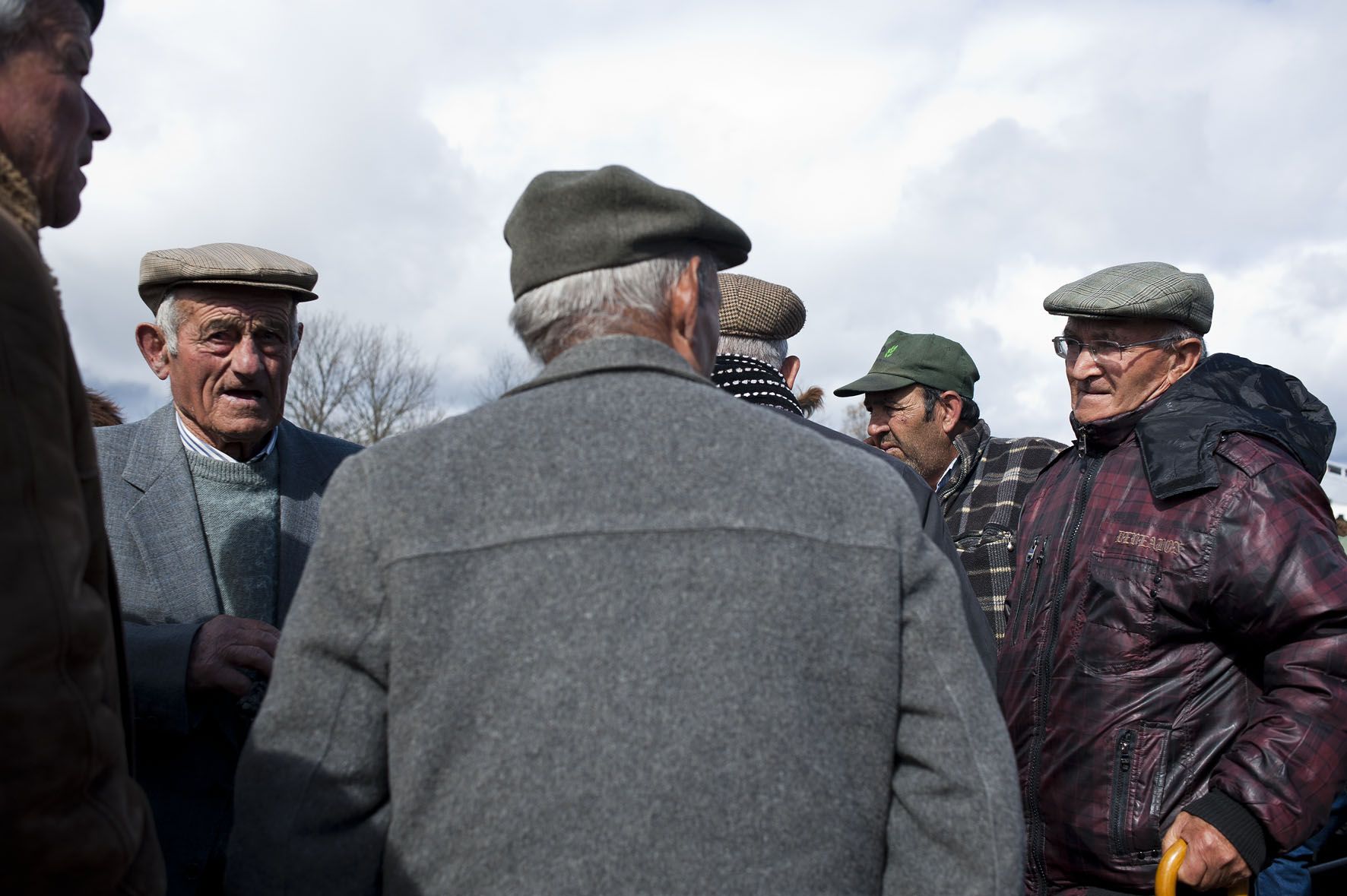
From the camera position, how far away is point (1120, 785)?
107 inches

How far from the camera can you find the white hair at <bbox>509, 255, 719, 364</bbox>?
172 centimetres

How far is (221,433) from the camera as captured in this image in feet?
9.62

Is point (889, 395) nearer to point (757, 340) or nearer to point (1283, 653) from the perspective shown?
point (757, 340)

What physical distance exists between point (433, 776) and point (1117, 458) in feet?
7.47

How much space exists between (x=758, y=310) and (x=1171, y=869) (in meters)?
1.61

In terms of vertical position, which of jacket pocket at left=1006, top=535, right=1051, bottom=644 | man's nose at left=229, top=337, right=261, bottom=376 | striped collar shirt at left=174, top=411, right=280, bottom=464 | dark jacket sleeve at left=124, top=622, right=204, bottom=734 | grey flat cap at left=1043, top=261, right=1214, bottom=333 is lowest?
dark jacket sleeve at left=124, top=622, right=204, bottom=734

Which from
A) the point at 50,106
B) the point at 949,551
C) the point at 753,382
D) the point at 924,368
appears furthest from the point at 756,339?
the point at 924,368

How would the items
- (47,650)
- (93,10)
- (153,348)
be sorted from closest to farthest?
(47,650), (93,10), (153,348)

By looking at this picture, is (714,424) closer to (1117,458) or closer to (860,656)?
(860,656)

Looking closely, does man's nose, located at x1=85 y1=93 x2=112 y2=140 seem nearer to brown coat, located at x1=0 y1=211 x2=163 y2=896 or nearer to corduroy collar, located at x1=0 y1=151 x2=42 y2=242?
corduroy collar, located at x1=0 y1=151 x2=42 y2=242

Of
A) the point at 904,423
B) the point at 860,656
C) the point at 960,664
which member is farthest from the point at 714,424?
the point at 904,423

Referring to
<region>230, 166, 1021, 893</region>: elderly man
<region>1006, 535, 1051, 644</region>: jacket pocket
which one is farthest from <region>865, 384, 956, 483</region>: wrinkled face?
<region>230, 166, 1021, 893</region>: elderly man

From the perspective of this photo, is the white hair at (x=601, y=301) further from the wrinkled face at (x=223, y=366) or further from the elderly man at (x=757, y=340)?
the wrinkled face at (x=223, y=366)

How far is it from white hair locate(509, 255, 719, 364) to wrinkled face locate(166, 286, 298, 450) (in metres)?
1.48
